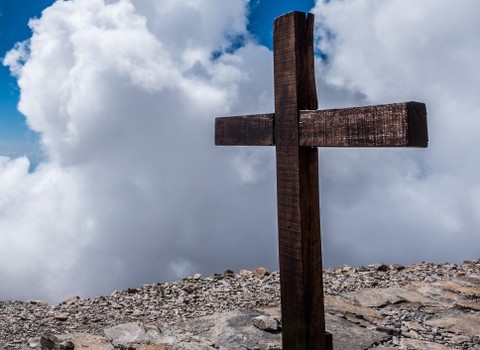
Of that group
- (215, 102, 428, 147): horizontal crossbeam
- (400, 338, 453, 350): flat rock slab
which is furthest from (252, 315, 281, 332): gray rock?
(215, 102, 428, 147): horizontal crossbeam

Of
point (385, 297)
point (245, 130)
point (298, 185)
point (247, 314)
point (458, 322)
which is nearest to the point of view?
point (298, 185)

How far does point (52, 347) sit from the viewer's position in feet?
17.5

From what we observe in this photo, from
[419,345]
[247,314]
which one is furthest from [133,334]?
[419,345]

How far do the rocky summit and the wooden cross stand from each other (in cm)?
143

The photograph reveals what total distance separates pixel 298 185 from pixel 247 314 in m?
2.97

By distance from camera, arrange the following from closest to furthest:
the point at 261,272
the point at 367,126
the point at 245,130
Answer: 1. the point at 367,126
2. the point at 245,130
3. the point at 261,272

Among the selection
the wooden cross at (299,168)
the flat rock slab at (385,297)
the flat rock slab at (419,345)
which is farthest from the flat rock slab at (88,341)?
the flat rock slab at (385,297)

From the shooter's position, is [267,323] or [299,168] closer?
[299,168]

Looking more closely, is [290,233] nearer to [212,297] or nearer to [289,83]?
[289,83]

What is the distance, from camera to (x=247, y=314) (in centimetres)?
599

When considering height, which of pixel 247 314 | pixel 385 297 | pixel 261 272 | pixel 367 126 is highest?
pixel 367 126

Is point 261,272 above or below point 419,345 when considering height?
above

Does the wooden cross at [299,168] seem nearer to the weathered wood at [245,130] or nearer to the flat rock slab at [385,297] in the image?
the weathered wood at [245,130]

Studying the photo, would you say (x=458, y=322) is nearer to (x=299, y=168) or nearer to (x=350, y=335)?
(x=350, y=335)
